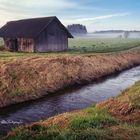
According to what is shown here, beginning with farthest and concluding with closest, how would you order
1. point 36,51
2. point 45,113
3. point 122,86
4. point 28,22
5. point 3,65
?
point 28,22
point 36,51
point 122,86
point 3,65
point 45,113

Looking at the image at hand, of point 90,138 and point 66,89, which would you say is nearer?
point 90,138

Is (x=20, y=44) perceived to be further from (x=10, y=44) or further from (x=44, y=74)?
(x=44, y=74)

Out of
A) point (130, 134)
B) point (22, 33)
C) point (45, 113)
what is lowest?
point (45, 113)

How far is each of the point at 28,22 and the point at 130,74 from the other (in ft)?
71.1

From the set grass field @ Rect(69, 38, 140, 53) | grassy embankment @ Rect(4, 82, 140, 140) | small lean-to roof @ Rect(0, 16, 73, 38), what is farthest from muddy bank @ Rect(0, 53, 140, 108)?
grass field @ Rect(69, 38, 140, 53)

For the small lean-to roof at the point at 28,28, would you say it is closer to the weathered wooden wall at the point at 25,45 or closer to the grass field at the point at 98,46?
the weathered wooden wall at the point at 25,45

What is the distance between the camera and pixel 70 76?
35438 millimetres

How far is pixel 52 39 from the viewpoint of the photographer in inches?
2028

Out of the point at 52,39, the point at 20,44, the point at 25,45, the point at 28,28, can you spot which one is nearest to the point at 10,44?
the point at 20,44

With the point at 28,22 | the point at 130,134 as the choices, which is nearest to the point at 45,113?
the point at 130,134

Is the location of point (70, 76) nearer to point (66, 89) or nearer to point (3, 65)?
point (66, 89)

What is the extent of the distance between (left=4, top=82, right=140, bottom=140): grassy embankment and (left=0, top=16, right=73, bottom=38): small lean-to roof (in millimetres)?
29686

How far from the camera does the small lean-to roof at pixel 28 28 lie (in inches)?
1918

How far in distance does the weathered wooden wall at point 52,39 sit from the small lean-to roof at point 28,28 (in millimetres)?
831
